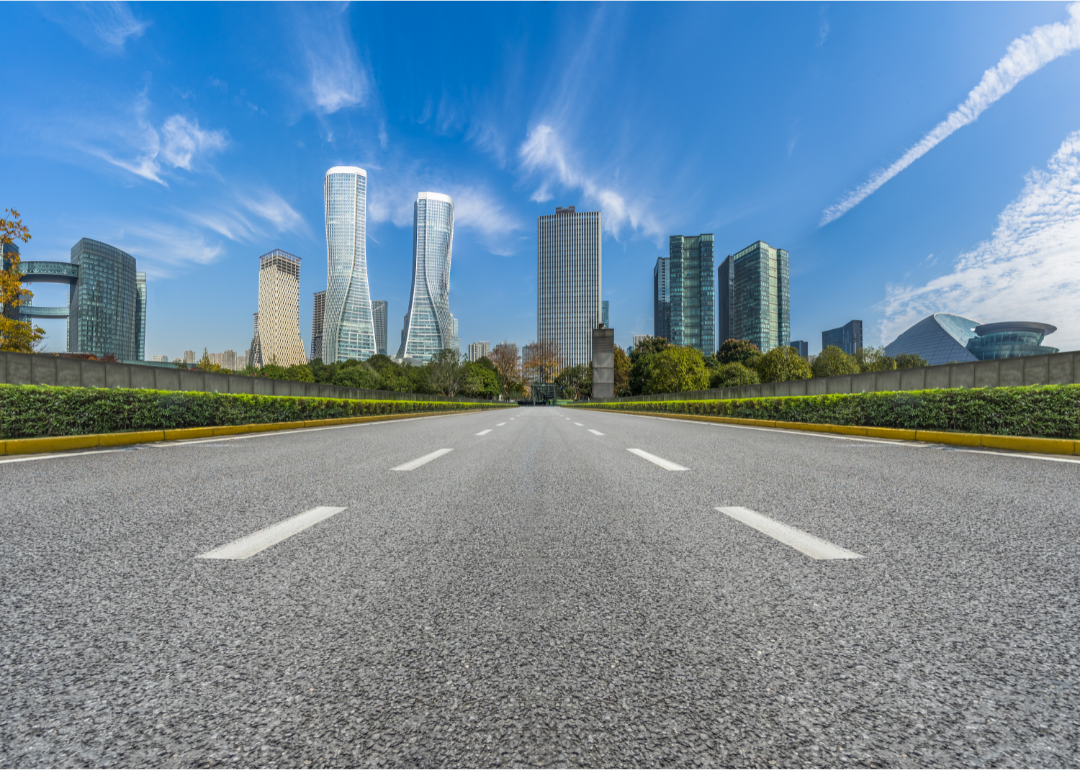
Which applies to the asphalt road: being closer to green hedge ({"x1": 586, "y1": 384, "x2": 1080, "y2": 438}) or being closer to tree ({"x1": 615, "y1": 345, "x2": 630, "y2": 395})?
green hedge ({"x1": 586, "y1": 384, "x2": 1080, "y2": 438})

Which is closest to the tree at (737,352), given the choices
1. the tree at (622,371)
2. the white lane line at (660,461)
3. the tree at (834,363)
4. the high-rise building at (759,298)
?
the tree at (834,363)

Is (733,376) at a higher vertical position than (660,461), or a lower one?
higher

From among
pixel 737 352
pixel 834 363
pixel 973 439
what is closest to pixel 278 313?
pixel 737 352

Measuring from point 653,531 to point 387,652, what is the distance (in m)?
1.97

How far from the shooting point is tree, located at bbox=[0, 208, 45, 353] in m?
21.1

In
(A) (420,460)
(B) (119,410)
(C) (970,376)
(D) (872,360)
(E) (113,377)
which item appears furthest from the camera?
(D) (872,360)

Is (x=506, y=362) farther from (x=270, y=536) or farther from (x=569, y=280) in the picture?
A: (x=270, y=536)

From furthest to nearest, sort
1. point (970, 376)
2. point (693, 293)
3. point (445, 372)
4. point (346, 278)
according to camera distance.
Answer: point (693, 293), point (346, 278), point (445, 372), point (970, 376)

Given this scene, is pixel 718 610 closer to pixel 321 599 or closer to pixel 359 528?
pixel 321 599

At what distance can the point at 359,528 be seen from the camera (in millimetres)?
3260

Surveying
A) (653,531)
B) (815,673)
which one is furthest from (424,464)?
(815,673)

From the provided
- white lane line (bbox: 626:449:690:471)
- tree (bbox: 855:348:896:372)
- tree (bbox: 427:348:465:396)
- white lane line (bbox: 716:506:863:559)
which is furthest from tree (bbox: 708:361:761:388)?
white lane line (bbox: 716:506:863:559)

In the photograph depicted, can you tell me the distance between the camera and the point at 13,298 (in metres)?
22.1

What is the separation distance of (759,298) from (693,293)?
2144 centimetres
